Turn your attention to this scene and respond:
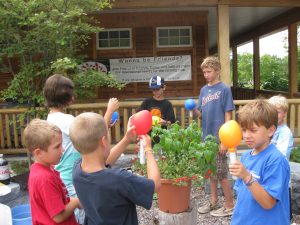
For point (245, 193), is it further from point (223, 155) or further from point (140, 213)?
point (140, 213)

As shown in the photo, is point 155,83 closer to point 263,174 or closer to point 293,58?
point 263,174

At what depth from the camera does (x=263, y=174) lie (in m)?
1.87

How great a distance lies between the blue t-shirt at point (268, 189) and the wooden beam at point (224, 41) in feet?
16.4

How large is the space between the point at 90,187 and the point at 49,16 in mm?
3758

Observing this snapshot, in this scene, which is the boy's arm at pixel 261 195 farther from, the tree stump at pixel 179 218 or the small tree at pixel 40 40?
the small tree at pixel 40 40

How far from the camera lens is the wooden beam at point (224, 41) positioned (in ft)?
22.4

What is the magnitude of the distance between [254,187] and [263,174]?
0.47 ft

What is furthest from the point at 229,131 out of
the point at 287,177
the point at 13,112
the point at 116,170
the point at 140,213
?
the point at 13,112

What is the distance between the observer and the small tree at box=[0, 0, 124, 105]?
4720mm

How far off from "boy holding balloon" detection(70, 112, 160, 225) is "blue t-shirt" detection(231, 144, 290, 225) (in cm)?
55

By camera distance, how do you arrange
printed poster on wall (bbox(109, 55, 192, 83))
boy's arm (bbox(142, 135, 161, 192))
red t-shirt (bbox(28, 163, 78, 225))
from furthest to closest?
printed poster on wall (bbox(109, 55, 192, 83)) < red t-shirt (bbox(28, 163, 78, 225)) < boy's arm (bbox(142, 135, 161, 192))

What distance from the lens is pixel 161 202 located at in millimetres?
3553

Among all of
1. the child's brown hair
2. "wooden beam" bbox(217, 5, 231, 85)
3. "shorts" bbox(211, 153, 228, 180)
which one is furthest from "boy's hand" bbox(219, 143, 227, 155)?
"wooden beam" bbox(217, 5, 231, 85)

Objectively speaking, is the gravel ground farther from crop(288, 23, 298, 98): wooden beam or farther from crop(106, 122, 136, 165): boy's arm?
crop(288, 23, 298, 98): wooden beam
